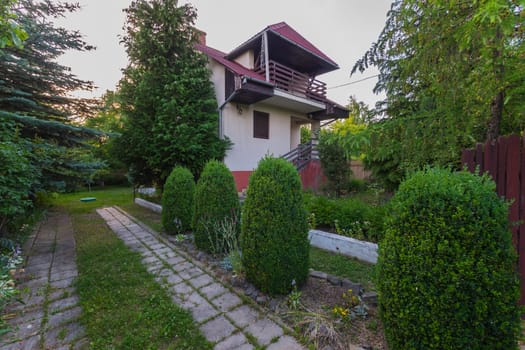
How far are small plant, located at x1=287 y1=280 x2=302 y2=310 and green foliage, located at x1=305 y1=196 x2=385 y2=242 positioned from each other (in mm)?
2127

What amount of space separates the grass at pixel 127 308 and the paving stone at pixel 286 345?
0.60 meters

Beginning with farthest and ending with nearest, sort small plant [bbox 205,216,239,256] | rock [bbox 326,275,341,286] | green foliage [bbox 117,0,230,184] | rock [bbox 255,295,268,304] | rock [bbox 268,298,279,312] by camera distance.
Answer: green foliage [bbox 117,0,230,184] → small plant [bbox 205,216,239,256] → rock [bbox 326,275,341,286] → rock [bbox 255,295,268,304] → rock [bbox 268,298,279,312]

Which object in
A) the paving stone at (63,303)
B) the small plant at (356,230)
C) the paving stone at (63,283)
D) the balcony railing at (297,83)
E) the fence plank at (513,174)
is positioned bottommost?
the paving stone at (63,303)

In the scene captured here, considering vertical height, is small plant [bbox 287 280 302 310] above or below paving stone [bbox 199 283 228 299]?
above

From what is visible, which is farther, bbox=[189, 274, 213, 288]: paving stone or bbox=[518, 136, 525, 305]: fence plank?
bbox=[189, 274, 213, 288]: paving stone

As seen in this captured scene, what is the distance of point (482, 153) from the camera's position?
224cm

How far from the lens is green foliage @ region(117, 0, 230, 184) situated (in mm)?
6961

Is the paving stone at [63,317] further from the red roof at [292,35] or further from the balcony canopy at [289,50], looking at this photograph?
the red roof at [292,35]

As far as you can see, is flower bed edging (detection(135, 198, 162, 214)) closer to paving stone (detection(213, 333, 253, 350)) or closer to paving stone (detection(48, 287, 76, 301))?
paving stone (detection(48, 287, 76, 301))

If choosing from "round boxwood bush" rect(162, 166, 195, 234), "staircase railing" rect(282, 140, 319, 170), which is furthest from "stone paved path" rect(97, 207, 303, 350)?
"staircase railing" rect(282, 140, 319, 170)

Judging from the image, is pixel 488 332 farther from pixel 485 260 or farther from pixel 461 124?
pixel 461 124

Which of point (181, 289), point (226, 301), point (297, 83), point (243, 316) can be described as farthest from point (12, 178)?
point (297, 83)

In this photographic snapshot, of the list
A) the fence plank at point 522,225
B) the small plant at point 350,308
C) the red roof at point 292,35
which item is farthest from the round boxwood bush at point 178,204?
the red roof at point 292,35

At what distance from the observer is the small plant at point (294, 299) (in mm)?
2211
